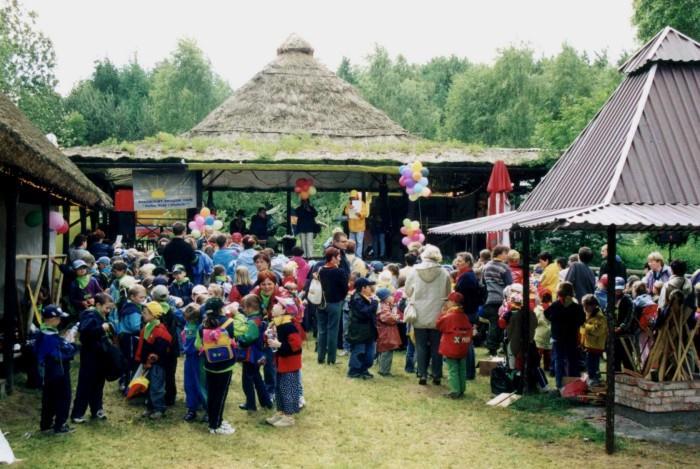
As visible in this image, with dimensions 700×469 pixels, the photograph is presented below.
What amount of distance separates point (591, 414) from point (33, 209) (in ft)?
28.6

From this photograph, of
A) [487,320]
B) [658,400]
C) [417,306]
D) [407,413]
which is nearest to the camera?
[658,400]

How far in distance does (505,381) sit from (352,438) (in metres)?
2.81

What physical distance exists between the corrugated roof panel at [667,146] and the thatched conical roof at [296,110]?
1344 centimetres

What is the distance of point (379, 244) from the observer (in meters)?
20.0

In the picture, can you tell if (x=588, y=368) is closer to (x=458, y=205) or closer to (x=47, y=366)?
(x=47, y=366)

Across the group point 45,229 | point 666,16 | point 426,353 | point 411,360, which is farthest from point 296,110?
point 426,353

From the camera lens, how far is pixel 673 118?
29.9 ft

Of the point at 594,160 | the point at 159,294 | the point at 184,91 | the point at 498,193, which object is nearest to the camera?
the point at 159,294

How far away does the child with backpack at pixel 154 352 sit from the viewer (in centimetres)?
863

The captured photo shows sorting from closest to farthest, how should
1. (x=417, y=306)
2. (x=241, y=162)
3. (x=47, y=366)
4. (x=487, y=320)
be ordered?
1. (x=47, y=366)
2. (x=417, y=306)
3. (x=487, y=320)
4. (x=241, y=162)

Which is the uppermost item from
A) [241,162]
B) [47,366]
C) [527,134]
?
[527,134]

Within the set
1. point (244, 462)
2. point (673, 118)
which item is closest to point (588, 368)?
point (673, 118)

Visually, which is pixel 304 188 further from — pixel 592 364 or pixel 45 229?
pixel 592 364

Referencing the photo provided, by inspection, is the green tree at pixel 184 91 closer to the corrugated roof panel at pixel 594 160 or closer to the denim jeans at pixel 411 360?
the denim jeans at pixel 411 360
